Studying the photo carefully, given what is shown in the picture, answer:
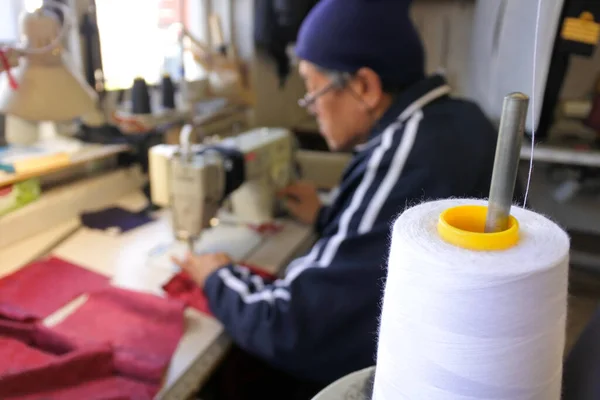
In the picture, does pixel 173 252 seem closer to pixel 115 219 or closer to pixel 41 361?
pixel 115 219

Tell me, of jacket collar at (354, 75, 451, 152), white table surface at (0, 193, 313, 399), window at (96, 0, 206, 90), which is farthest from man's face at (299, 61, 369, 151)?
window at (96, 0, 206, 90)

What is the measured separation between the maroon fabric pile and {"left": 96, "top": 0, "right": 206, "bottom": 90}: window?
0.83m

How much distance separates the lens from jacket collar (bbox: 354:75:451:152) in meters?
1.22

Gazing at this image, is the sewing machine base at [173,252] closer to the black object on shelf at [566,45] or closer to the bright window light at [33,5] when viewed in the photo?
the bright window light at [33,5]

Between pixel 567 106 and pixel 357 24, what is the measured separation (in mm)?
1097

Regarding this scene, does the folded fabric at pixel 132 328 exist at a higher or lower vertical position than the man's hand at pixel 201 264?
lower

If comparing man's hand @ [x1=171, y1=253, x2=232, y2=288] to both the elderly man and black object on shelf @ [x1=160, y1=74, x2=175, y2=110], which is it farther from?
black object on shelf @ [x1=160, y1=74, x2=175, y2=110]

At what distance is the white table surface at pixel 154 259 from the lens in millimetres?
986

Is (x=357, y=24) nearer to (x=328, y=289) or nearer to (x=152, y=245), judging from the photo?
(x=328, y=289)

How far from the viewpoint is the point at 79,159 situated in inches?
61.3

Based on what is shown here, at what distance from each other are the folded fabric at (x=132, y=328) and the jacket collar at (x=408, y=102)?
0.58m

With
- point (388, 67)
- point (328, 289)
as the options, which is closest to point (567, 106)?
point (388, 67)

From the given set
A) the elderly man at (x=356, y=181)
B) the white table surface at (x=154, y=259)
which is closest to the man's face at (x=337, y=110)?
the elderly man at (x=356, y=181)

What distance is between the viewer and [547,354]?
45cm
